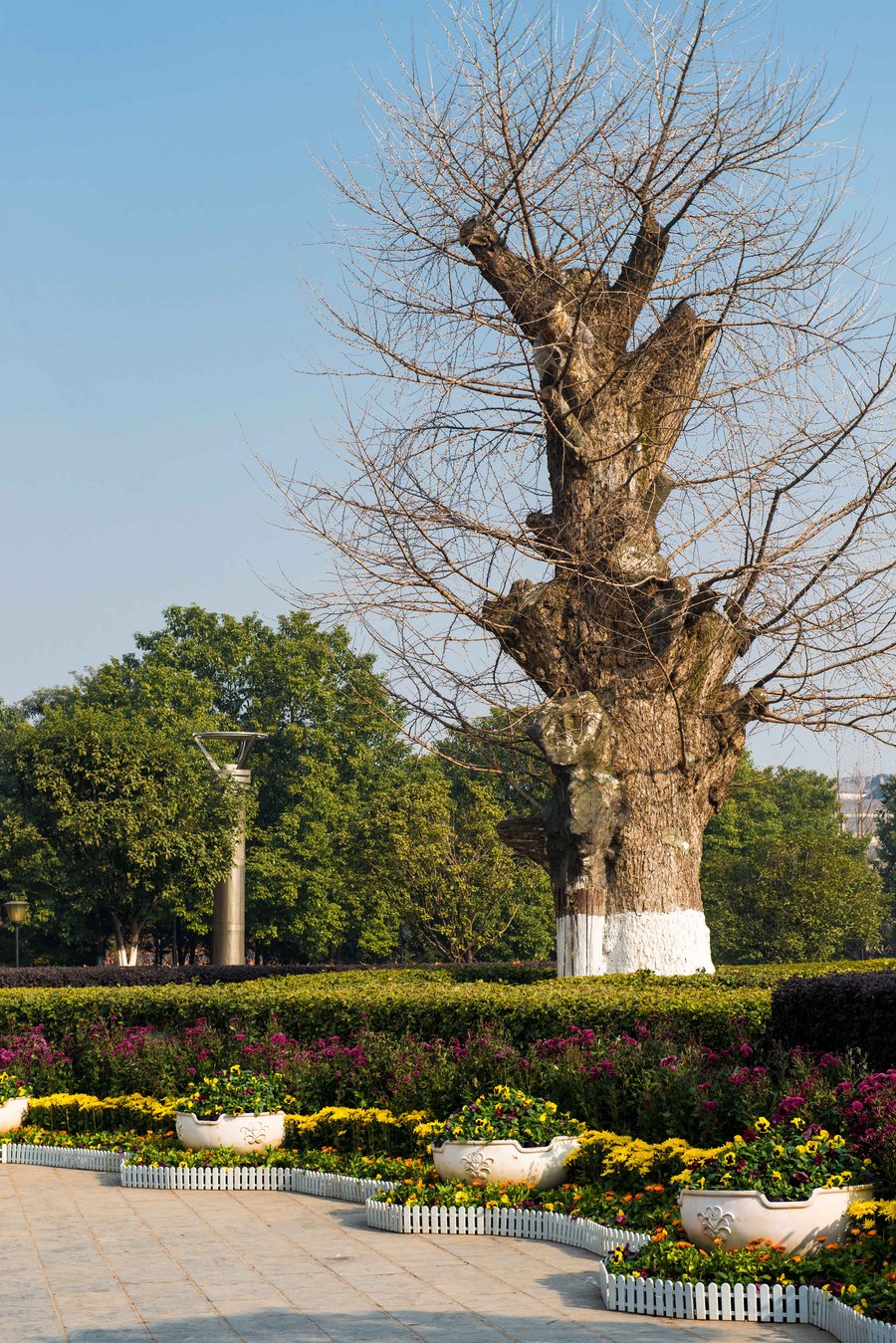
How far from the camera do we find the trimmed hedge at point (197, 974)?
1633 cm

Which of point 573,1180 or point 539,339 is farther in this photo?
point 539,339

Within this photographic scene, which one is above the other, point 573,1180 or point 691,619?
point 691,619

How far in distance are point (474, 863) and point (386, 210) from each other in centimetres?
2273

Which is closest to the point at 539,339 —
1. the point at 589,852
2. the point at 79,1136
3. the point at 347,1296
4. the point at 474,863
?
the point at 589,852

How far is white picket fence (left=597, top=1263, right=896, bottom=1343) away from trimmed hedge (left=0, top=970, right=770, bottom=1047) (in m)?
3.17

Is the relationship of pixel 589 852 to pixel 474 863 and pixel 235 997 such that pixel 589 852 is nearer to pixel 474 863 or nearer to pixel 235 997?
pixel 235 997

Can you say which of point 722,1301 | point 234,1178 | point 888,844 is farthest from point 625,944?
point 888,844

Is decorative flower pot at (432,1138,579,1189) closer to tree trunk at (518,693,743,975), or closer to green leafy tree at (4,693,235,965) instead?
tree trunk at (518,693,743,975)

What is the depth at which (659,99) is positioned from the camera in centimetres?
1350

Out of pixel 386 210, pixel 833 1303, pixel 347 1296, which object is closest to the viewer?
pixel 833 1303

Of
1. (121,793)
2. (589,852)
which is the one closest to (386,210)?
(589,852)

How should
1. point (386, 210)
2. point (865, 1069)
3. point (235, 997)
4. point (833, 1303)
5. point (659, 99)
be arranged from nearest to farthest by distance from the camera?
1. point (833, 1303)
2. point (865, 1069)
3. point (235, 997)
4. point (659, 99)
5. point (386, 210)

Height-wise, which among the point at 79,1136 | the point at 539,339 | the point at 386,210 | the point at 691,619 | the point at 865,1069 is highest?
the point at 386,210

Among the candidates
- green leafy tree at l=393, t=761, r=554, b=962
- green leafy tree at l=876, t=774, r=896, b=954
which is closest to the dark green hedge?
green leafy tree at l=393, t=761, r=554, b=962
